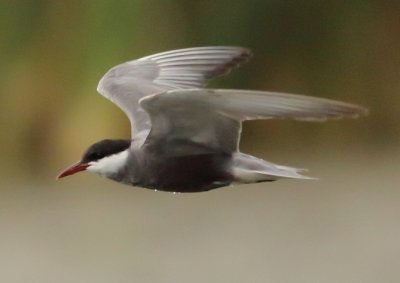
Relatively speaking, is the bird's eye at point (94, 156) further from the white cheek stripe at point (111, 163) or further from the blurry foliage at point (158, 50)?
the blurry foliage at point (158, 50)

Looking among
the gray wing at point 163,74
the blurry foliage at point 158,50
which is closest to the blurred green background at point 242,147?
the blurry foliage at point 158,50

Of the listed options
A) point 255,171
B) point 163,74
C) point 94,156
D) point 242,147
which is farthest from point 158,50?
point 255,171

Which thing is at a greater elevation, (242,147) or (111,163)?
(111,163)

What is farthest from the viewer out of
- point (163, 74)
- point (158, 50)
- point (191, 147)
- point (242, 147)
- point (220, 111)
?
point (242, 147)

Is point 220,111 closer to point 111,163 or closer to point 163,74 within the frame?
point 111,163

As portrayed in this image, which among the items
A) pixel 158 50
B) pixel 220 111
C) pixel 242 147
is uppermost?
pixel 220 111

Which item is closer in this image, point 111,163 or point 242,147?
point 111,163

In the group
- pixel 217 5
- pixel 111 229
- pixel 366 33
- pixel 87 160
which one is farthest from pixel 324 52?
pixel 87 160
